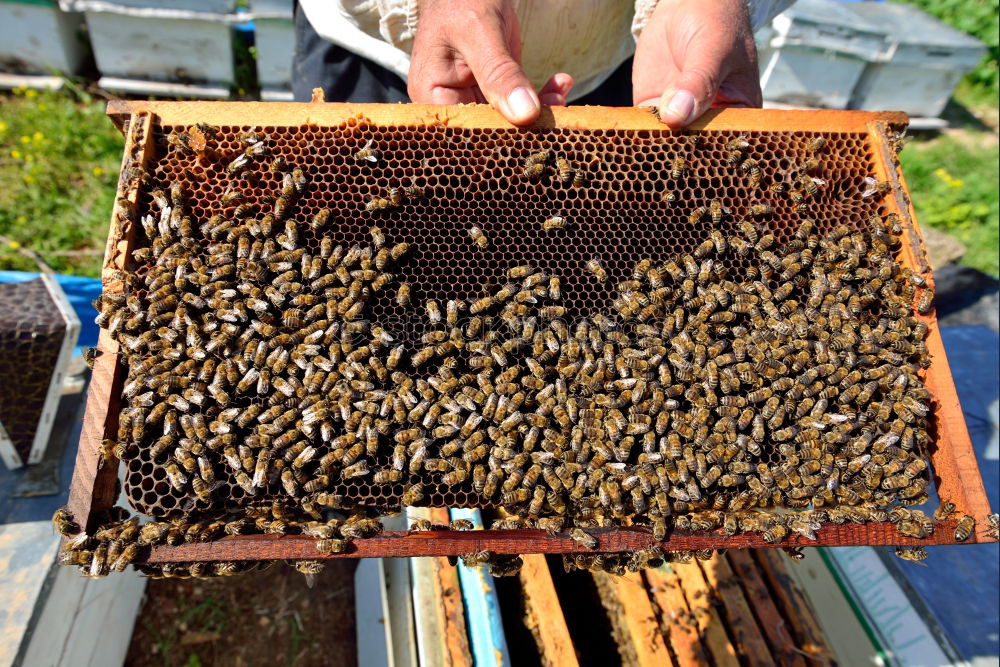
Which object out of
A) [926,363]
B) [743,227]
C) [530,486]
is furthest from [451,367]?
[926,363]

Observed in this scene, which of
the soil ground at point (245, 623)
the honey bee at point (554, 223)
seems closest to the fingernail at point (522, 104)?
the honey bee at point (554, 223)

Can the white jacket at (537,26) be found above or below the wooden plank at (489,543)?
above

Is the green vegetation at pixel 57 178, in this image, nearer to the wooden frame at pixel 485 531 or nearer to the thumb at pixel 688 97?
the wooden frame at pixel 485 531

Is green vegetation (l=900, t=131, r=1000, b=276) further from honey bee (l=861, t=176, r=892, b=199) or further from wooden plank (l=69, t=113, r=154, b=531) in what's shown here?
wooden plank (l=69, t=113, r=154, b=531)

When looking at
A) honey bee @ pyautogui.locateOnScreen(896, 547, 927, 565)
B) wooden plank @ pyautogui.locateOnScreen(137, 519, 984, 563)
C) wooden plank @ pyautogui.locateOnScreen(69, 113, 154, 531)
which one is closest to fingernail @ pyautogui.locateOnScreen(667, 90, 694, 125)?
wooden plank @ pyautogui.locateOnScreen(137, 519, 984, 563)

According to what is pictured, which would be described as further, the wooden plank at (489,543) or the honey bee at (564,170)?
the honey bee at (564,170)

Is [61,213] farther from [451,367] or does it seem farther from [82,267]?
[451,367]
